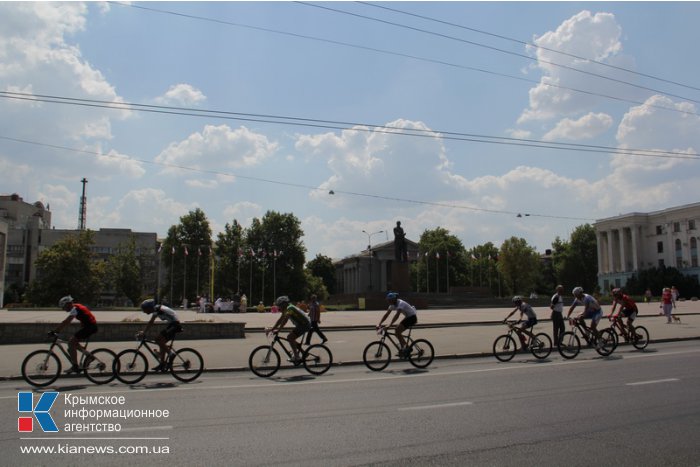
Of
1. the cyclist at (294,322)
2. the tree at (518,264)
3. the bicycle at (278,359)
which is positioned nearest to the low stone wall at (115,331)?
the bicycle at (278,359)

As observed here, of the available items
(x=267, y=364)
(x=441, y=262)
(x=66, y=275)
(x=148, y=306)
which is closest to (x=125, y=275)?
(x=66, y=275)

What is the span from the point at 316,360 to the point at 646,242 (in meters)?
121

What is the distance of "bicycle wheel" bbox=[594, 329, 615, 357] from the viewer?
15891 millimetres

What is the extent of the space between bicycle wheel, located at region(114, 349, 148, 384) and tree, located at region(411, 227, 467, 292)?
96824mm

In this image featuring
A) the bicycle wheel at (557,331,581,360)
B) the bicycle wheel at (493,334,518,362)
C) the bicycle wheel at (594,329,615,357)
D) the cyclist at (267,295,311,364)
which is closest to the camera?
the cyclist at (267,295,311,364)

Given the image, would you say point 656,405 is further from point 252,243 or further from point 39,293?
point 252,243

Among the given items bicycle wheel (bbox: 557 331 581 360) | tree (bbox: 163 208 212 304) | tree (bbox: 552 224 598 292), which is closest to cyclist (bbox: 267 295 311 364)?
bicycle wheel (bbox: 557 331 581 360)

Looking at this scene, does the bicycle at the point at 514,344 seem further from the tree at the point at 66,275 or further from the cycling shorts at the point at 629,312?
the tree at the point at 66,275

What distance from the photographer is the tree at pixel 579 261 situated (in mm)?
127625

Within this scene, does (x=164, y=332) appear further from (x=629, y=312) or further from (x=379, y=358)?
(x=629, y=312)

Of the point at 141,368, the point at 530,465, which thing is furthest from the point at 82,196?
the point at 530,465
